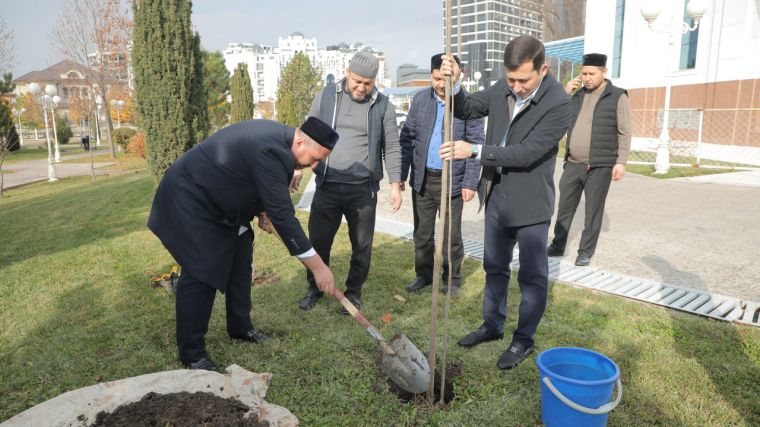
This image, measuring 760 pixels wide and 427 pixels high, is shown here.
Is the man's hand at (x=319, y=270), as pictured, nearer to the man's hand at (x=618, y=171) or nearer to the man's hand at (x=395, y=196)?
the man's hand at (x=395, y=196)

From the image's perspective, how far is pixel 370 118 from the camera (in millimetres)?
3959

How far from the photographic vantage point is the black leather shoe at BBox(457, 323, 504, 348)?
3.47m

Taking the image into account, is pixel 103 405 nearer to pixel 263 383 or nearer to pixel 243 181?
pixel 263 383

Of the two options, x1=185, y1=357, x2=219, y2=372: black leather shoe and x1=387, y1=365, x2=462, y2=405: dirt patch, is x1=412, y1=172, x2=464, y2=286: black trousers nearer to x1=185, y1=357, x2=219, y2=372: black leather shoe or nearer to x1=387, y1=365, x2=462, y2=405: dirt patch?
x1=387, y1=365, x2=462, y2=405: dirt patch

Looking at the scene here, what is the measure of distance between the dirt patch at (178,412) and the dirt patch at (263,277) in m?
2.35

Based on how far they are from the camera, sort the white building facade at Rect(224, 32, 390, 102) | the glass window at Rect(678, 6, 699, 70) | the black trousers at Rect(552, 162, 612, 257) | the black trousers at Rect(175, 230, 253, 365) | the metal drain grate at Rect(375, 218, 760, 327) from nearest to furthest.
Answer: the black trousers at Rect(175, 230, 253, 365), the metal drain grate at Rect(375, 218, 760, 327), the black trousers at Rect(552, 162, 612, 257), the glass window at Rect(678, 6, 699, 70), the white building facade at Rect(224, 32, 390, 102)

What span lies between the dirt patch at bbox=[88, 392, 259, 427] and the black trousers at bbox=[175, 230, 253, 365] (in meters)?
0.67

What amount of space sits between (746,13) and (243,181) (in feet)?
59.2

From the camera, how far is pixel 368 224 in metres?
4.12

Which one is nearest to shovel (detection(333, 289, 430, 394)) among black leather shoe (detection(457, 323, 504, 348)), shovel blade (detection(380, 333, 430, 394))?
shovel blade (detection(380, 333, 430, 394))

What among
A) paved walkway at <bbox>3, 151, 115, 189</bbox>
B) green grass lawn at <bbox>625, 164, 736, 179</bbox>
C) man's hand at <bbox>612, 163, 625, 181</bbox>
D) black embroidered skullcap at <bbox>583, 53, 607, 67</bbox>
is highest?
black embroidered skullcap at <bbox>583, 53, 607, 67</bbox>

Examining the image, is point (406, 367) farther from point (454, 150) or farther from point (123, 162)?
point (123, 162)

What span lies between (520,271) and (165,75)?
5.45 m

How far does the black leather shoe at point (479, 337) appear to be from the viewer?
3.47 meters
